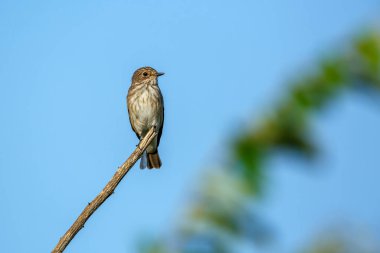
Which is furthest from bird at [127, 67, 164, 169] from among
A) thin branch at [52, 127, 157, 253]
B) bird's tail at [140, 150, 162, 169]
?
thin branch at [52, 127, 157, 253]

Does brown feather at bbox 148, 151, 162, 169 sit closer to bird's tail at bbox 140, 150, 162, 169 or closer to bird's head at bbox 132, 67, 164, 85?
bird's tail at bbox 140, 150, 162, 169

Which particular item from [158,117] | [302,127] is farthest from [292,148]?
[158,117]

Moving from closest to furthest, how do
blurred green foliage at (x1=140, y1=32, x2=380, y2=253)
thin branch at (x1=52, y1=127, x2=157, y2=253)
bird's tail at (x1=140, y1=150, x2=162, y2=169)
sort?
1. blurred green foliage at (x1=140, y1=32, x2=380, y2=253)
2. thin branch at (x1=52, y1=127, x2=157, y2=253)
3. bird's tail at (x1=140, y1=150, x2=162, y2=169)

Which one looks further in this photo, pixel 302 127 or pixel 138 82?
pixel 138 82

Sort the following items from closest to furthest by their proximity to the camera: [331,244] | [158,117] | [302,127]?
[331,244] < [302,127] < [158,117]

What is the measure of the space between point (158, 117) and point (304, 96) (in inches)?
447

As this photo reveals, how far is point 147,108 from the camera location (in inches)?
492

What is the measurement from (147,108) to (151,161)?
111 centimetres

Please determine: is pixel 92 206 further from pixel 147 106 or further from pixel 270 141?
pixel 147 106

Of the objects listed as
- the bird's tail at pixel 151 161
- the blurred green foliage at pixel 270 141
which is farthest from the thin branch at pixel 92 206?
the bird's tail at pixel 151 161

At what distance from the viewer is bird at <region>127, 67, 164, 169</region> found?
41.0 ft

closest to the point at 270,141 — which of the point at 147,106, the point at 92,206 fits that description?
the point at 92,206

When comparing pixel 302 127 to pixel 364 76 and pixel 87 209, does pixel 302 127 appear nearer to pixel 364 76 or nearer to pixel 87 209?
pixel 364 76

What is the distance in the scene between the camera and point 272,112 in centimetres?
136
